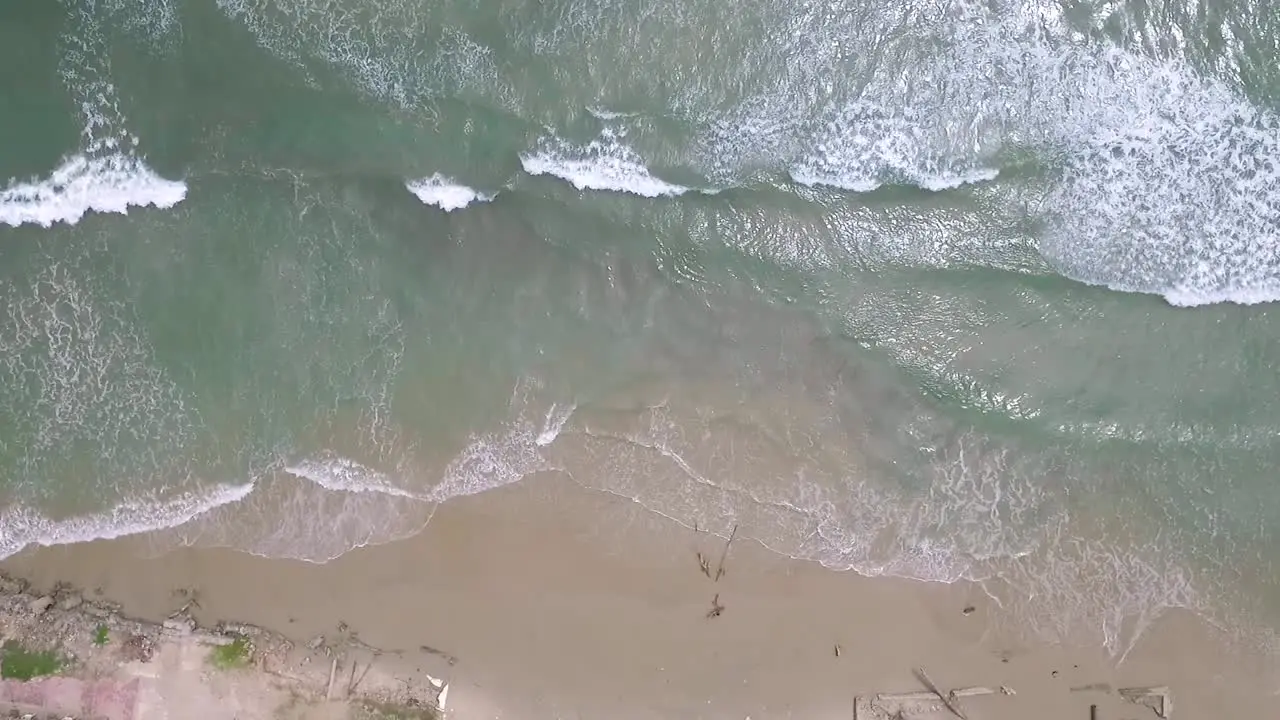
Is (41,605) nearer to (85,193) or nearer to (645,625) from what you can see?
(85,193)

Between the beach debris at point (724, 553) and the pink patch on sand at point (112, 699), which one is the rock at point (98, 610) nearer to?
the pink patch on sand at point (112, 699)

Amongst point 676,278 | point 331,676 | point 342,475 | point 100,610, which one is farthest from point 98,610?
point 676,278

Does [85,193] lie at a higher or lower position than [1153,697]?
higher

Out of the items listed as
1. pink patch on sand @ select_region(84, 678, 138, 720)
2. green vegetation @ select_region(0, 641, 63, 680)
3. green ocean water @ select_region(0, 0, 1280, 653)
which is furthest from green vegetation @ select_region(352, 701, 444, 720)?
green vegetation @ select_region(0, 641, 63, 680)

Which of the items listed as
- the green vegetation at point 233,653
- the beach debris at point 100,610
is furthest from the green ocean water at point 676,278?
the green vegetation at point 233,653

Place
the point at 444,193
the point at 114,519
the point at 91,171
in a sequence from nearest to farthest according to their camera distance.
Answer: the point at 114,519
the point at 444,193
the point at 91,171

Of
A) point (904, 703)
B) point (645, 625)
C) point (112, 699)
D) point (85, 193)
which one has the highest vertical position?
point (85, 193)

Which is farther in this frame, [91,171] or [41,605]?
[91,171]

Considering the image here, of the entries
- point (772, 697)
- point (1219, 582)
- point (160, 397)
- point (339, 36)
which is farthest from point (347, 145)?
point (1219, 582)
